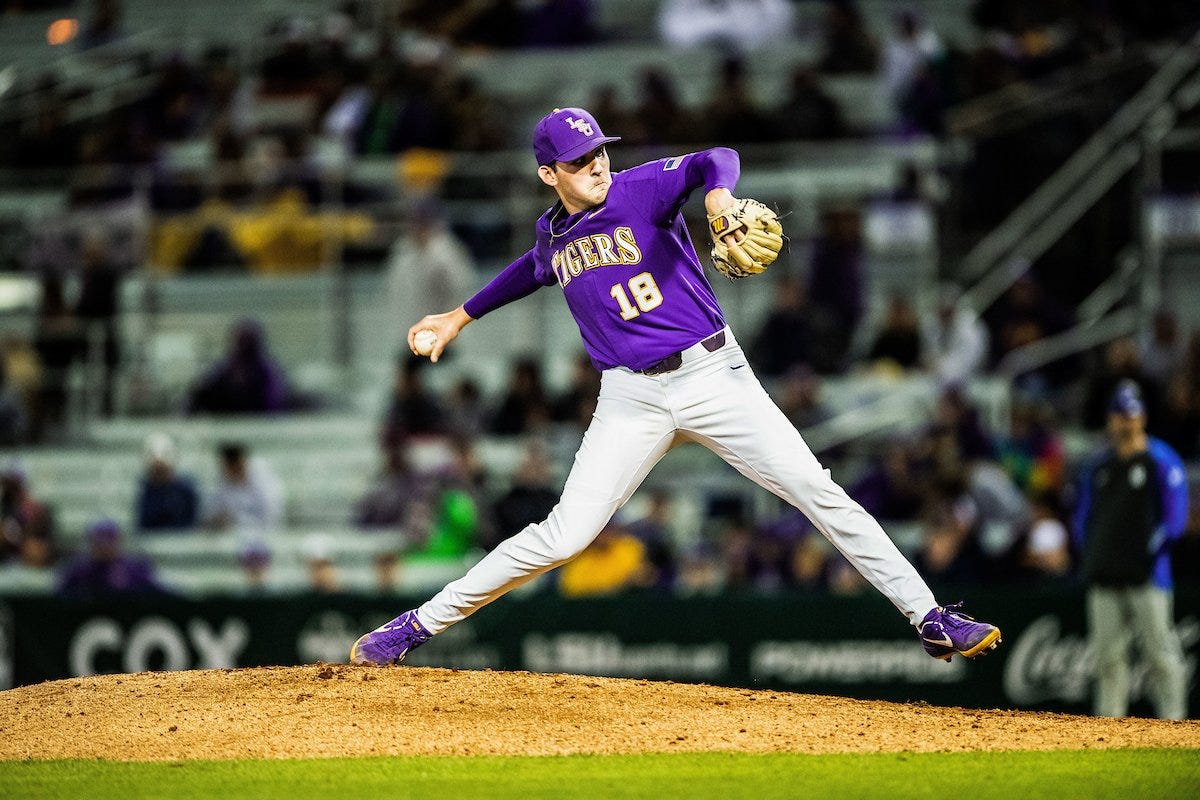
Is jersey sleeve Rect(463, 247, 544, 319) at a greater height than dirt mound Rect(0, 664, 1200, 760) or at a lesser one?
greater

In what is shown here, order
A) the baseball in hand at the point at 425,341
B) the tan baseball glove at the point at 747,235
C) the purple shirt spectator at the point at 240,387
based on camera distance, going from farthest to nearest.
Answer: the purple shirt spectator at the point at 240,387
the baseball in hand at the point at 425,341
the tan baseball glove at the point at 747,235

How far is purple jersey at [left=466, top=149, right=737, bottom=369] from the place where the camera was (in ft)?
21.6

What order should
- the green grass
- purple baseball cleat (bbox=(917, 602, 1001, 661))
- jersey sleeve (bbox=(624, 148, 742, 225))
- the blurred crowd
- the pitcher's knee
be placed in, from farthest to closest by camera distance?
1. the blurred crowd
2. the pitcher's knee
3. purple baseball cleat (bbox=(917, 602, 1001, 661))
4. jersey sleeve (bbox=(624, 148, 742, 225))
5. the green grass

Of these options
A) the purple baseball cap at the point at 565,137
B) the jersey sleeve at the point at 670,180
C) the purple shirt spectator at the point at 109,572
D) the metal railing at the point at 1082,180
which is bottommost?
the purple shirt spectator at the point at 109,572

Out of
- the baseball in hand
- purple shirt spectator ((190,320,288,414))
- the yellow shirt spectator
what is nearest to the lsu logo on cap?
the baseball in hand

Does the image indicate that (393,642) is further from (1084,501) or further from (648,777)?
(1084,501)

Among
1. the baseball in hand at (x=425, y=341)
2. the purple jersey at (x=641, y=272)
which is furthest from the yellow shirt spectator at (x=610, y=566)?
the purple jersey at (x=641, y=272)

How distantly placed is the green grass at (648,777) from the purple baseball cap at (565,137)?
7.57ft

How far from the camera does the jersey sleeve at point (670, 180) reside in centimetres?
632

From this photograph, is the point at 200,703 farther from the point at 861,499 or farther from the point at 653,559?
the point at 861,499

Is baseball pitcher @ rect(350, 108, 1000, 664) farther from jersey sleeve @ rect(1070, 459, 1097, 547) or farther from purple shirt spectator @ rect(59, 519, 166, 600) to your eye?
purple shirt spectator @ rect(59, 519, 166, 600)

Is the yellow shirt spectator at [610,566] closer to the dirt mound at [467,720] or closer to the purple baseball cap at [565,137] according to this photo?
the dirt mound at [467,720]

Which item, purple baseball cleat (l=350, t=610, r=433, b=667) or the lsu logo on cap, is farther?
purple baseball cleat (l=350, t=610, r=433, b=667)

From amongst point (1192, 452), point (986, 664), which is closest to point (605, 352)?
point (986, 664)
